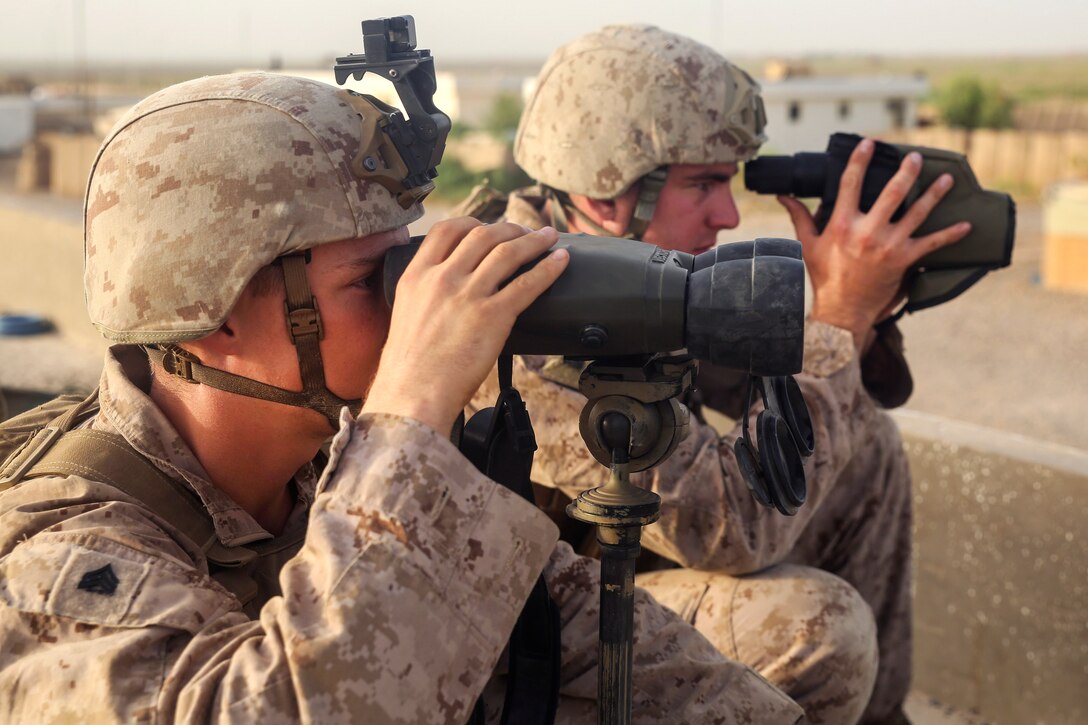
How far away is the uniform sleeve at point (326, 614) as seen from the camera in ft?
4.90

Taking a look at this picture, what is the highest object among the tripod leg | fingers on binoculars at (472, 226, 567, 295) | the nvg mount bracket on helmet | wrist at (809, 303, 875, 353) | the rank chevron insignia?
the nvg mount bracket on helmet

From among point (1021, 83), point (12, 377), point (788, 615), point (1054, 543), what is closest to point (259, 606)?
point (788, 615)

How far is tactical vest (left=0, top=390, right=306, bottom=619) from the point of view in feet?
5.93

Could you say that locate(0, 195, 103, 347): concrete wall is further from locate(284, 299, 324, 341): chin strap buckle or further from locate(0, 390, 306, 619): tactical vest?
locate(284, 299, 324, 341): chin strap buckle

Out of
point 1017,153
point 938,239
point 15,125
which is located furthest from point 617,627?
point 15,125

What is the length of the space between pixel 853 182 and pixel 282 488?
1.55 meters

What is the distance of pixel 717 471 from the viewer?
2752 millimetres

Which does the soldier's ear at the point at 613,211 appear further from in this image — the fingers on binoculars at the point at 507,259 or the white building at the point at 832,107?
the white building at the point at 832,107

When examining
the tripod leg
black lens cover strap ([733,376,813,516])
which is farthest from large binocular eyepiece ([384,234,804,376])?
the tripod leg

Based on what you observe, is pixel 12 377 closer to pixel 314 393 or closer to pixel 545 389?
pixel 545 389

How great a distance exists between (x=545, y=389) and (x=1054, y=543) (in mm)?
1508

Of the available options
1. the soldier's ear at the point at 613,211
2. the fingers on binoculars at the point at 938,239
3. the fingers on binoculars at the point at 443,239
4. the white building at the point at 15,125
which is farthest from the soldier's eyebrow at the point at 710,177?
the white building at the point at 15,125

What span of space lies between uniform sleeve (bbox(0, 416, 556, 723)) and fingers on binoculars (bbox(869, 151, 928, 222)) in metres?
1.60

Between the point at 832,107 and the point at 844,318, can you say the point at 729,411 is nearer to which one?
the point at 844,318
